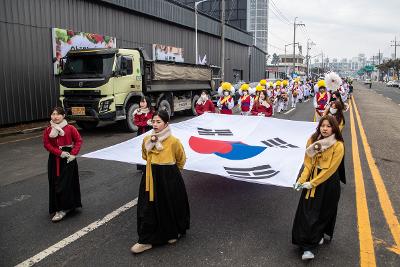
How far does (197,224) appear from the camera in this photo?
5027mm

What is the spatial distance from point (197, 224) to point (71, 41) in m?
14.5

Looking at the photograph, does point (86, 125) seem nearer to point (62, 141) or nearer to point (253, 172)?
point (62, 141)

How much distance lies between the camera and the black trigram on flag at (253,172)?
5207 millimetres

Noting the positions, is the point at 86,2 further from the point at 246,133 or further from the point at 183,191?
the point at 183,191

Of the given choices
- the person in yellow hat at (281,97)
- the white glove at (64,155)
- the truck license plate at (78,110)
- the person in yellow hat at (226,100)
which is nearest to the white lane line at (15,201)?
the white glove at (64,155)

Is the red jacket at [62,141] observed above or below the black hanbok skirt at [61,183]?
above

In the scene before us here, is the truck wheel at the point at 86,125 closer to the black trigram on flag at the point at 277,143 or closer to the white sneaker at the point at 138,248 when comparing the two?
the black trigram on flag at the point at 277,143

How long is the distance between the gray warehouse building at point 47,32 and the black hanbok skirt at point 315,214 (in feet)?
42.5

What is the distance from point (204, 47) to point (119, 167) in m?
25.1

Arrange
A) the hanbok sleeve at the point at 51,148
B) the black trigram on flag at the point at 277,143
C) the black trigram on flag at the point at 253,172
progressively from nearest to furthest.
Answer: the hanbok sleeve at the point at 51,148, the black trigram on flag at the point at 253,172, the black trigram on flag at the point at 277,143

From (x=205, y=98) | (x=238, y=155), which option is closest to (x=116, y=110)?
(x=205, y=98)

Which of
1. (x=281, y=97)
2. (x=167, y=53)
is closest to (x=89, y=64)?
(x=281, y=97)

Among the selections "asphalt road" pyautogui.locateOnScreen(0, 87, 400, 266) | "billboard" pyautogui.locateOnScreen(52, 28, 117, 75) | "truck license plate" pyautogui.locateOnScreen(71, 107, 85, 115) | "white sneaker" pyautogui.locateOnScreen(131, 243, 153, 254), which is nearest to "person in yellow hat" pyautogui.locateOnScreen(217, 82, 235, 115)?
"asphalt road" pyautogui.locateOnScreen(0, 87, 400, 266)

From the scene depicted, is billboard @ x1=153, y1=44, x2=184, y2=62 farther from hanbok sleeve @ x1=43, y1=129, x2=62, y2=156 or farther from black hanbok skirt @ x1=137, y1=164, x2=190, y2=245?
black hanbok skirt @ x1=137, y1=164, x2=190, y2=245
